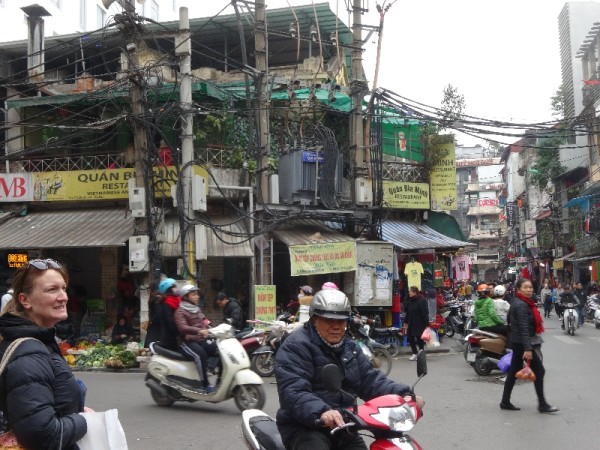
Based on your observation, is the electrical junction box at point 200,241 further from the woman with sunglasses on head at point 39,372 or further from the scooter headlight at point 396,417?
the woman with sunglasses on head at point 39,372

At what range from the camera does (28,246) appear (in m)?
16.9

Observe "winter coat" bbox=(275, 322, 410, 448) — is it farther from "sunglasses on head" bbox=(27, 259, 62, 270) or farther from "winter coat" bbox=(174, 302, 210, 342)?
"winter coat" bbox=(174, 302, 210, 342)

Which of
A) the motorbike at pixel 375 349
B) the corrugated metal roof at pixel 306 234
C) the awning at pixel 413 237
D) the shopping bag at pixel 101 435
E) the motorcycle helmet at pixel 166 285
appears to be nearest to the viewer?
the shopping bag at pixel 101 435

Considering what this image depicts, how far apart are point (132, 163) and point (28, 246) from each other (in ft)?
11.8

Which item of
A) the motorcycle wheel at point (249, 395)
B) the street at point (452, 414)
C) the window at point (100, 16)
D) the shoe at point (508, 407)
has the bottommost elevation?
the street at point (452, 414)

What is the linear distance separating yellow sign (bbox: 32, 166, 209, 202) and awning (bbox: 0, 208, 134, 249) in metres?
0.48

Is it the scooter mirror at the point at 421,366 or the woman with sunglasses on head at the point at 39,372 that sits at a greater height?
the woman with sunglasses on head at the point at 39,372

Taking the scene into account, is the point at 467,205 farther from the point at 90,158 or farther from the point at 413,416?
the point at 413,416

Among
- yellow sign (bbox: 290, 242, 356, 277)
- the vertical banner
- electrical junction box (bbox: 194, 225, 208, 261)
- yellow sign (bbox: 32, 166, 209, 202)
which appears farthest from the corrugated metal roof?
the vertical banner

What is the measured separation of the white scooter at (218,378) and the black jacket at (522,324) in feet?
10.2

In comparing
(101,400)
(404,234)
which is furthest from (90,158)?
(101,400)

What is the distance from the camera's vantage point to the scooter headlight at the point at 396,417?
3.67 m

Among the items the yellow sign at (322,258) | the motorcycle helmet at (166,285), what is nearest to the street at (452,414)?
the motorcycle helmet at (166,285)

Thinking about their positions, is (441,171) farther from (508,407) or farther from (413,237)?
(508,407)
